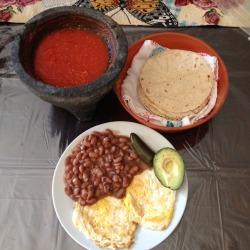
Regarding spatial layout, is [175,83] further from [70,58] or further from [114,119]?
[70,58]

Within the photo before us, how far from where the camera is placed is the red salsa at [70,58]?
1301mm

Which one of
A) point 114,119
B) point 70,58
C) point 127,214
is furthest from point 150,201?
point 70,58

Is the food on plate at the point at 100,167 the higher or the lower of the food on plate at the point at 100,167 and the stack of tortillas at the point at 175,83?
the lower

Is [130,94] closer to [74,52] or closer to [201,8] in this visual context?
[74,52]

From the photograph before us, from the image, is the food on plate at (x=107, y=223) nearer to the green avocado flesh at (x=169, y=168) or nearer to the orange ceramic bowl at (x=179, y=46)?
the green avocado flesh at (x=169, y=168)

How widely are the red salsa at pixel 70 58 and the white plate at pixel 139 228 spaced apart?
0.24 meters

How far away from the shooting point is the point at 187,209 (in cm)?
137

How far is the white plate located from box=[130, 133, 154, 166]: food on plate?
39 mm

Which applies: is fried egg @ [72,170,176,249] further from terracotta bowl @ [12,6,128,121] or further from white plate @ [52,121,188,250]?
terracotta bowl @ [12,6,128,121]

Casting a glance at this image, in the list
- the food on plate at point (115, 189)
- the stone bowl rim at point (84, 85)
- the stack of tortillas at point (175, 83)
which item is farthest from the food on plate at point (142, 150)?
the stone bowl rim at point (84, 85)

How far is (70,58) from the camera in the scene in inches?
52.4

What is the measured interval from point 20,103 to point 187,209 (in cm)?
93

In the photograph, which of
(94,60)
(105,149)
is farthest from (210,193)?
(94,60)

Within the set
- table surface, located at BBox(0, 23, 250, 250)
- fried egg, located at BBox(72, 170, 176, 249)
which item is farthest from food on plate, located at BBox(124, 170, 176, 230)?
table surface, located at BBox(0, 23, 250, 250)
